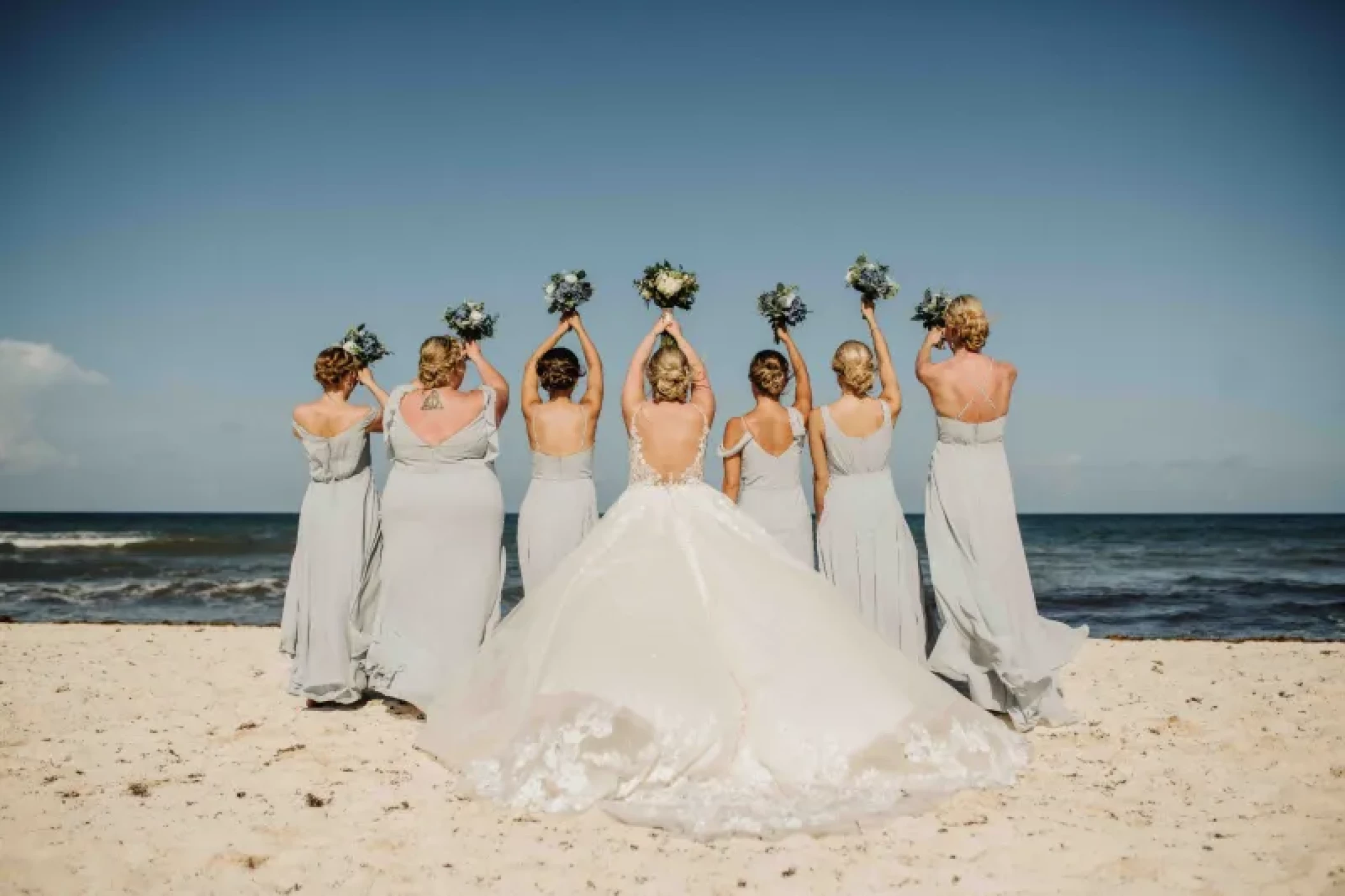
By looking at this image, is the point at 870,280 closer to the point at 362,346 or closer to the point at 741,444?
the point at 741,444

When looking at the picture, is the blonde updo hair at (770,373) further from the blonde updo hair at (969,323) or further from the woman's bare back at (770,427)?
the blonde updo hair at (969,323)

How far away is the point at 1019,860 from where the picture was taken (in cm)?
423

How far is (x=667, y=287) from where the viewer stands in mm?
6480

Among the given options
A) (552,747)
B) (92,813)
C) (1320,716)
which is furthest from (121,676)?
(1320,716)

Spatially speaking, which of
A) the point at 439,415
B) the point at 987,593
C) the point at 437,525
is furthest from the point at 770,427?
the point at 437,525

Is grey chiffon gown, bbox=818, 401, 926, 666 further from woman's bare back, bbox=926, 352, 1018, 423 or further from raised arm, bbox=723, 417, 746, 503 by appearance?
raised arm, bbox=723, 417, 746, 503

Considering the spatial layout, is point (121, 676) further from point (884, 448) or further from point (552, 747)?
point (884, 448)

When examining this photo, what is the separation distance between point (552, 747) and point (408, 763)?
136cm

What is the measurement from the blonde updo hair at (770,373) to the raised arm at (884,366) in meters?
0.64

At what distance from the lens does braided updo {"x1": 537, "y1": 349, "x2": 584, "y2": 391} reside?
7230 mm

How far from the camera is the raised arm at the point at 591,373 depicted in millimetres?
7195

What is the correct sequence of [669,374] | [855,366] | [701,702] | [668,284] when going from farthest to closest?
[855,366] < [668,284] < [669,374] < [701,702]

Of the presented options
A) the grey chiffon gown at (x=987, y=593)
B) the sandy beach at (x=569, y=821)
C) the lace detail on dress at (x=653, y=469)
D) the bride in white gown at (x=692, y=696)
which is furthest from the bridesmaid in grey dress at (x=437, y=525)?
the grey chiffon gown at (x=987, y=593)

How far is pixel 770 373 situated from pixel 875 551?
1.46 meters
